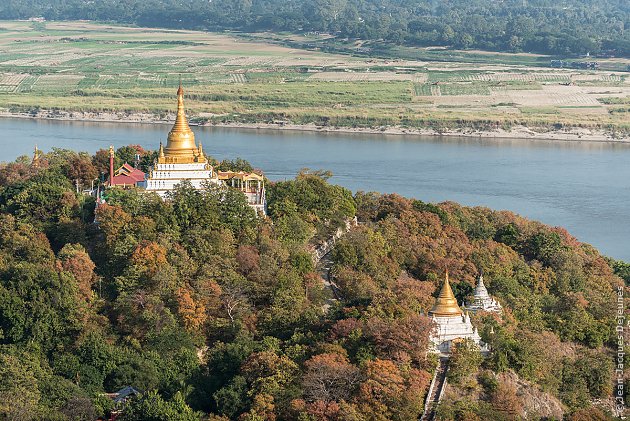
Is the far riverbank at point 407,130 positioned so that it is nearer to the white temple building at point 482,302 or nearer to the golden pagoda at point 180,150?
the golden pagoda at point 180,150

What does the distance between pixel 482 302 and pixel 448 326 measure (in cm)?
273

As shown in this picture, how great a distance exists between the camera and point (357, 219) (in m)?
28.1

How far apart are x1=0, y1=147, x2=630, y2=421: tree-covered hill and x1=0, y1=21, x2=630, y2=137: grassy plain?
29.1 m

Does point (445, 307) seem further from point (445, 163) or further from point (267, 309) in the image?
point (445, 163)

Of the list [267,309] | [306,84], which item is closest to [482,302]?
[267,309]

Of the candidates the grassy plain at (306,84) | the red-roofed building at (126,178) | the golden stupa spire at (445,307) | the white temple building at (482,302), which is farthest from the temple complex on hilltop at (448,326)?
the grassy plain at (306,84)

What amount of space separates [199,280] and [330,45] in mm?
72197

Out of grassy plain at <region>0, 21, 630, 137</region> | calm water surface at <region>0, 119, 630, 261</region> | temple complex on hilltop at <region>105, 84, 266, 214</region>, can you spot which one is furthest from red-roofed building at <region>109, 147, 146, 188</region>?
grassy plain at <region>0, 21, 630, 137</region>

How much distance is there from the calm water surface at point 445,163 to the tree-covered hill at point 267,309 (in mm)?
7690

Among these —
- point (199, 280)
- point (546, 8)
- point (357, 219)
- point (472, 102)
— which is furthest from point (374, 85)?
point (546, 8)

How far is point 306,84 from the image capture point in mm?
69625

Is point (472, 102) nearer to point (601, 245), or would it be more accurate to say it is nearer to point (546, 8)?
point (601, 245)

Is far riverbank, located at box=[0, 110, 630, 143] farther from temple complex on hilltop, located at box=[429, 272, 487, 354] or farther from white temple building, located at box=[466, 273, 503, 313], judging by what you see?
temple complex on hilltop, located at box=[429, 272, 487, 354]

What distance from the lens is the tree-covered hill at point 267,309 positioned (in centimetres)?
1981
